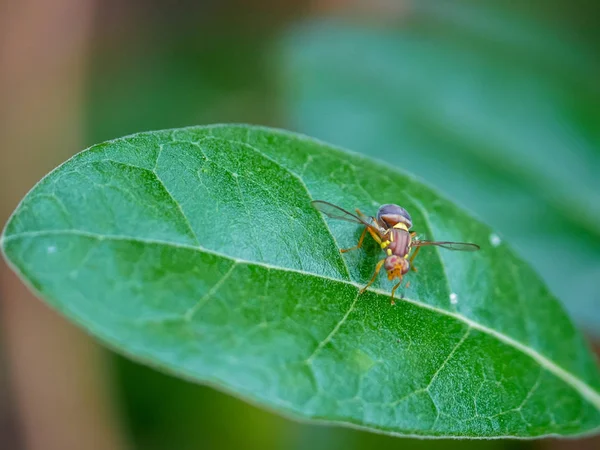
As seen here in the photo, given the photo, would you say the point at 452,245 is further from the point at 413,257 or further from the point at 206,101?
the point at 206,101

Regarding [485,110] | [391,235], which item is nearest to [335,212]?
[391,235]

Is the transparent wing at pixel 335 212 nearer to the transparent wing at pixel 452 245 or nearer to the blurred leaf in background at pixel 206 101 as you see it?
the transparent wing at pixel 452 245

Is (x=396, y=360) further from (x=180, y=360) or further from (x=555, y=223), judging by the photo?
(x=555, y=223)

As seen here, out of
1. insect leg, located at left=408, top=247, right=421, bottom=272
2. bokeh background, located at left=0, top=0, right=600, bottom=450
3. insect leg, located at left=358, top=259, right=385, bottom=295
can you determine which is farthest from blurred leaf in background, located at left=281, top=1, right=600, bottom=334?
insect leg, located at left=358, top=259, right=385, bottom=295

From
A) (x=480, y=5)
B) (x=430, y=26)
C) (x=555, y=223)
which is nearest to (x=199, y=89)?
(x=430, y=26)

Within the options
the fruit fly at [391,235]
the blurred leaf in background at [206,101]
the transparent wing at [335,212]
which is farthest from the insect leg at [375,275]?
the blurred leaf in background at [206,101]

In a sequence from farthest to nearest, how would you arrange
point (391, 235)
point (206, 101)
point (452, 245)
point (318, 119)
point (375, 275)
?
point (206, 101) → point (318, 119) → point (452, 245) → point (391, 235) → point (375, 275)
